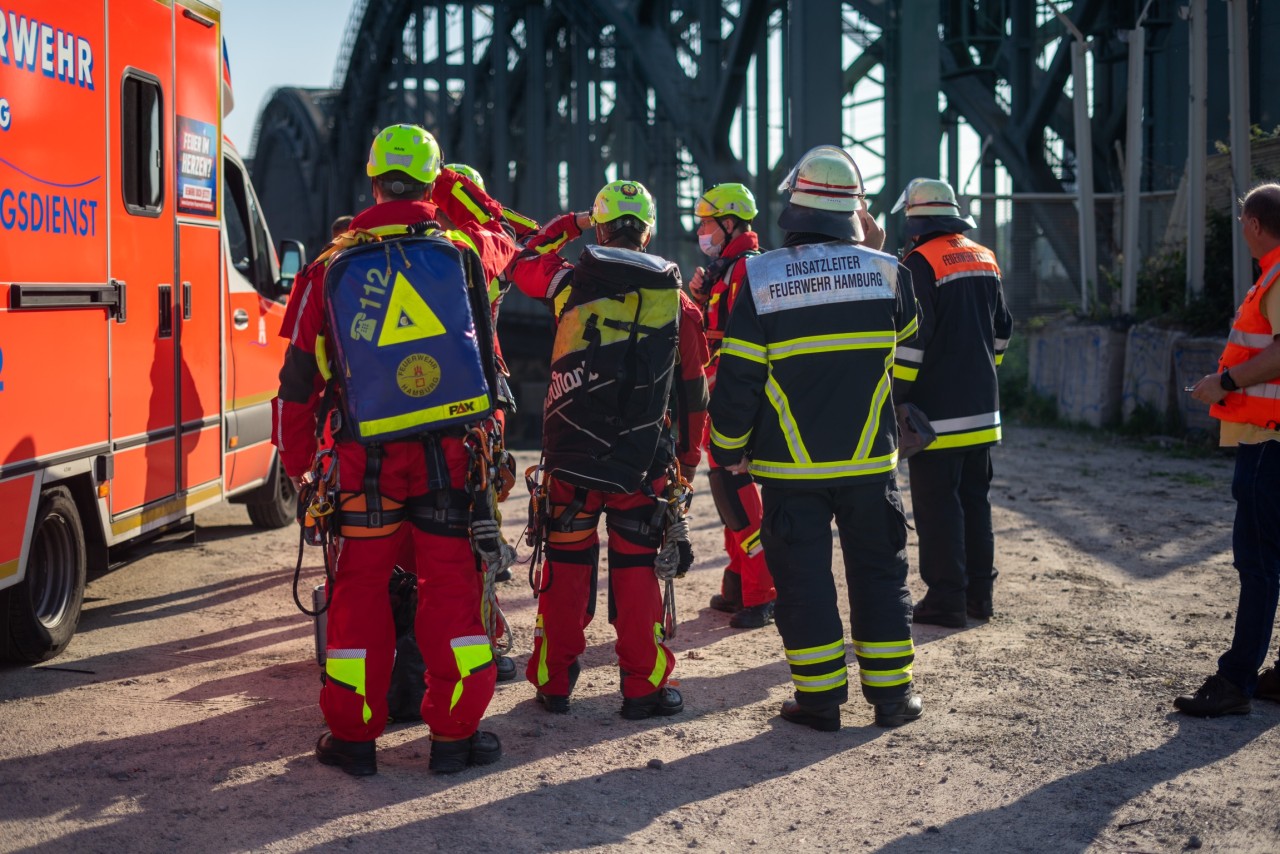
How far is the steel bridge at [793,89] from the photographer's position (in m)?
16.0

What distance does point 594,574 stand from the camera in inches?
210

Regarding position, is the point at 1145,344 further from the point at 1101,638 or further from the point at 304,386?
the point at 304,386

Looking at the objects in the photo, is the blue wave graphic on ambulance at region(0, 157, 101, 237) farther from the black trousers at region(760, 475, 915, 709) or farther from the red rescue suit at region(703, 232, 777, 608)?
the black trousers at region(760, 475, 915, 709)

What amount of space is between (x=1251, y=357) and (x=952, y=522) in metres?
1.71

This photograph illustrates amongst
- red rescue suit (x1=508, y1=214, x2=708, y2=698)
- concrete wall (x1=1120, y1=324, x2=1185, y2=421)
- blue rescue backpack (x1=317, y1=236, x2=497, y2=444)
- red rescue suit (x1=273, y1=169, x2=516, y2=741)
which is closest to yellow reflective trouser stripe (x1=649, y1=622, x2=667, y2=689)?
red rescue suit (x1=508, y1=214, x2=708, y2=698)

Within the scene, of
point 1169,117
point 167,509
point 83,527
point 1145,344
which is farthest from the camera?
point 1169,117

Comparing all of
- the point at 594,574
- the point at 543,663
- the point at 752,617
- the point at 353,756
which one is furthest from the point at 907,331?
the point at 353,756

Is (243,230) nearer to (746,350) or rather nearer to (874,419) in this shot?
(746,350)

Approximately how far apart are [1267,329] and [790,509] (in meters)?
1.87

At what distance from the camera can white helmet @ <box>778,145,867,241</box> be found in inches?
201

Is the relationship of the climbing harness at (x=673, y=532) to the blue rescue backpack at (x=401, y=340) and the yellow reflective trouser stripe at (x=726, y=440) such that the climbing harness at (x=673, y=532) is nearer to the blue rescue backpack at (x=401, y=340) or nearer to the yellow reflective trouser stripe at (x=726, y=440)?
the yellow reflective trouser stripe at (x=726, y=440)

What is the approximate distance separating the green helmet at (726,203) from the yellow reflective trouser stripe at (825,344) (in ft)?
5.60

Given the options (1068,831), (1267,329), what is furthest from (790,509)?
(1267,329)

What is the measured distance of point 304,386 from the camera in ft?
14.8
